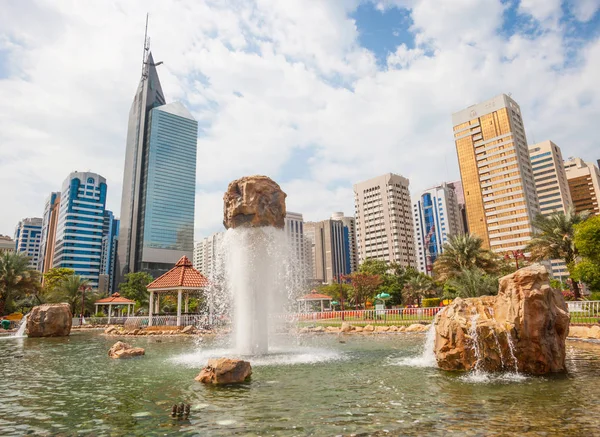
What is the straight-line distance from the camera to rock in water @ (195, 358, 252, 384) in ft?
30.5

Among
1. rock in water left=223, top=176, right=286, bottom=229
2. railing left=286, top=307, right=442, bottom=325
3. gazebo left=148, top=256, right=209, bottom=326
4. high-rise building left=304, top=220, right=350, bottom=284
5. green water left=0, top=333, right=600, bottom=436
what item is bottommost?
green water left=0, top=333, right=600, bottom=436

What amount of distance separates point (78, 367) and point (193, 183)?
128 meters

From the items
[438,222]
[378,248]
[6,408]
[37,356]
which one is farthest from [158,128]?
[6,408]

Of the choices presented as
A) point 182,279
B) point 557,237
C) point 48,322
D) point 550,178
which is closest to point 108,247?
point 48,322

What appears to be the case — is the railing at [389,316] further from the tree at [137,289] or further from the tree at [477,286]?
the tree at [137,289]

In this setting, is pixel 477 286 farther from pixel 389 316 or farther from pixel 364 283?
pixel 364 283

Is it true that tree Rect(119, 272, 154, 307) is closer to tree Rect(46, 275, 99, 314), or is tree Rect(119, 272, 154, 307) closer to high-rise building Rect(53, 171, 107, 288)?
tree Rect(46, 275, 99, 314)

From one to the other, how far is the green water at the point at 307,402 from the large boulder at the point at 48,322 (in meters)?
20.7

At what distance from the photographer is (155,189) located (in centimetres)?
12644

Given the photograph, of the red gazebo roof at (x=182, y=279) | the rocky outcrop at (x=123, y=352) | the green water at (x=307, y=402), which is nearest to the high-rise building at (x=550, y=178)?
the red gazebo roof at (x=182, y=279)

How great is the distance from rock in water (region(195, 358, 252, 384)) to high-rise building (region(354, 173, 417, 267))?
129 meters

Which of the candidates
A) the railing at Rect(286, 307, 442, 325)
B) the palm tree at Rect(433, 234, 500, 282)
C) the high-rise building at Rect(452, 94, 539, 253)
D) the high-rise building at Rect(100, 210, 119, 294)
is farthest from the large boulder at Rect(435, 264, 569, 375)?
the high-rise building at Rect(100, 210, 119, 294)

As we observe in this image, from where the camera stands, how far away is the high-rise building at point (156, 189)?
12531cm

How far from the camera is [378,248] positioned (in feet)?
461
